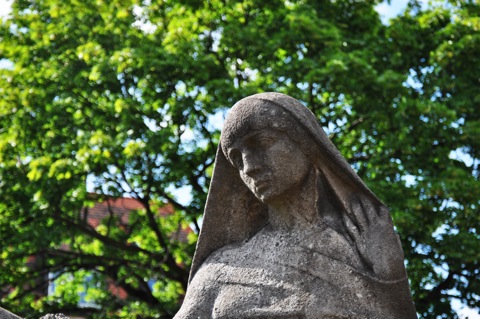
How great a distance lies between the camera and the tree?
16.8m

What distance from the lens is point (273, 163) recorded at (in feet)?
19.8

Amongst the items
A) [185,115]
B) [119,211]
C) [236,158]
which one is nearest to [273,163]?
[236,158]

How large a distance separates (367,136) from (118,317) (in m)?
4.99

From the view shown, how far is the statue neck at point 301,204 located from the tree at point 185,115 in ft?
30.9

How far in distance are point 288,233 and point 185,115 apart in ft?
39.9

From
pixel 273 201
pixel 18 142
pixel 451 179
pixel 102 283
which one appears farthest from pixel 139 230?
pixel 273 201

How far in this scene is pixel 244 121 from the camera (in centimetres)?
608

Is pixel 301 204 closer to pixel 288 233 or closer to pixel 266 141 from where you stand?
pixel 288 233

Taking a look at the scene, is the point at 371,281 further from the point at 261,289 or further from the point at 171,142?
the point at 171,142

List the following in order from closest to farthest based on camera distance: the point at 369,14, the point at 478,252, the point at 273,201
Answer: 1. the point at 273,201
2. the point at 478,252
3. the point at 369,14

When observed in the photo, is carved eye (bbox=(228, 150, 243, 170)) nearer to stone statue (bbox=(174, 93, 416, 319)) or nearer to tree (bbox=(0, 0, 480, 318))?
stone statue (bbox=(174, 93, 416, 319))

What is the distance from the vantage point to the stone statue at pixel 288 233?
5.74 metres

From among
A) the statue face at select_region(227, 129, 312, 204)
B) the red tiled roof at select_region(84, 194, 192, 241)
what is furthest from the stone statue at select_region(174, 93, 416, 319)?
the red tiled roof at select_region(84, 194, 192, 241)

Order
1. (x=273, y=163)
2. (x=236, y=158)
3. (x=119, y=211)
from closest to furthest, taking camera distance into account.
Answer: (x=273, y=163)
(x=236, y=158)
(x=119, y=211)
